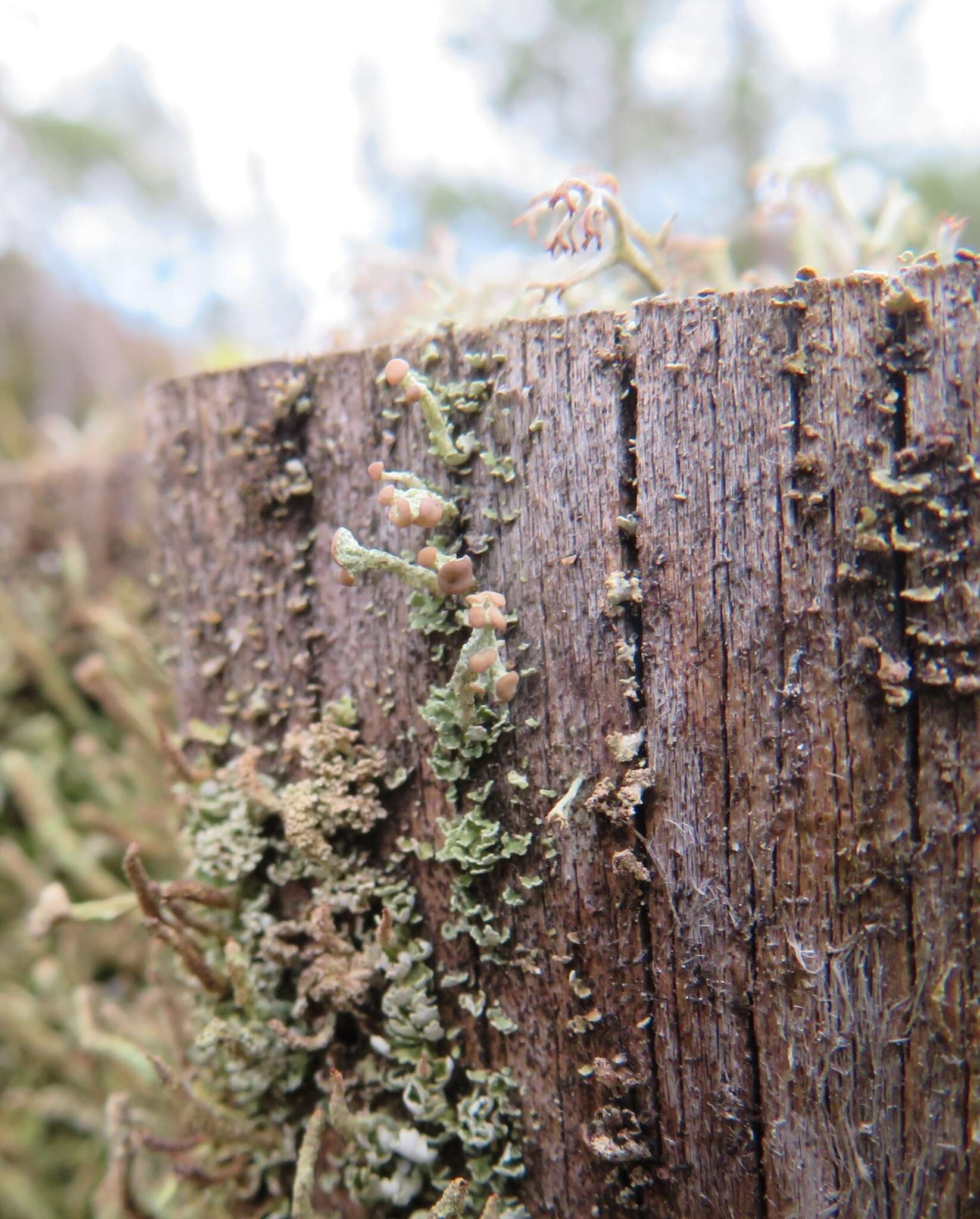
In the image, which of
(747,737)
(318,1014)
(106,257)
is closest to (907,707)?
(747,737)

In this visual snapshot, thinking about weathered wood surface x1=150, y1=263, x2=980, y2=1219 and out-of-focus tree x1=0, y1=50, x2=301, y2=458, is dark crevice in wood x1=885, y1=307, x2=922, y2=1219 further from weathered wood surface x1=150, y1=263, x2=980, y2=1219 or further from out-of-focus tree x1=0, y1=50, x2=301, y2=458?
out-of-focus tree x1=0, y1=50, x2=301, y2=458

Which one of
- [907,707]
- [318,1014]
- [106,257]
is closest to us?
[907,707]

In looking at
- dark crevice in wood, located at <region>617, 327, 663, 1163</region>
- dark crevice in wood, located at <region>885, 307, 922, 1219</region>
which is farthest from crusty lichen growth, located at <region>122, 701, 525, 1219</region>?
dark crevice in wood, located at <region>885, 307, 922, 1219</region>

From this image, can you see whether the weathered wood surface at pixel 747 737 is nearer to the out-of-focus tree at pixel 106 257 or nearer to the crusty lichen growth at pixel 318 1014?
the crusty lichen growth at pixel 318 1014

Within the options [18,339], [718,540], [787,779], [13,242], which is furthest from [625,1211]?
[13,242]

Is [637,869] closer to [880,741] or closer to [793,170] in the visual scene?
[880,741]

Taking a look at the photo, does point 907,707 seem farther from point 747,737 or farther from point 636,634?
point 636,634
